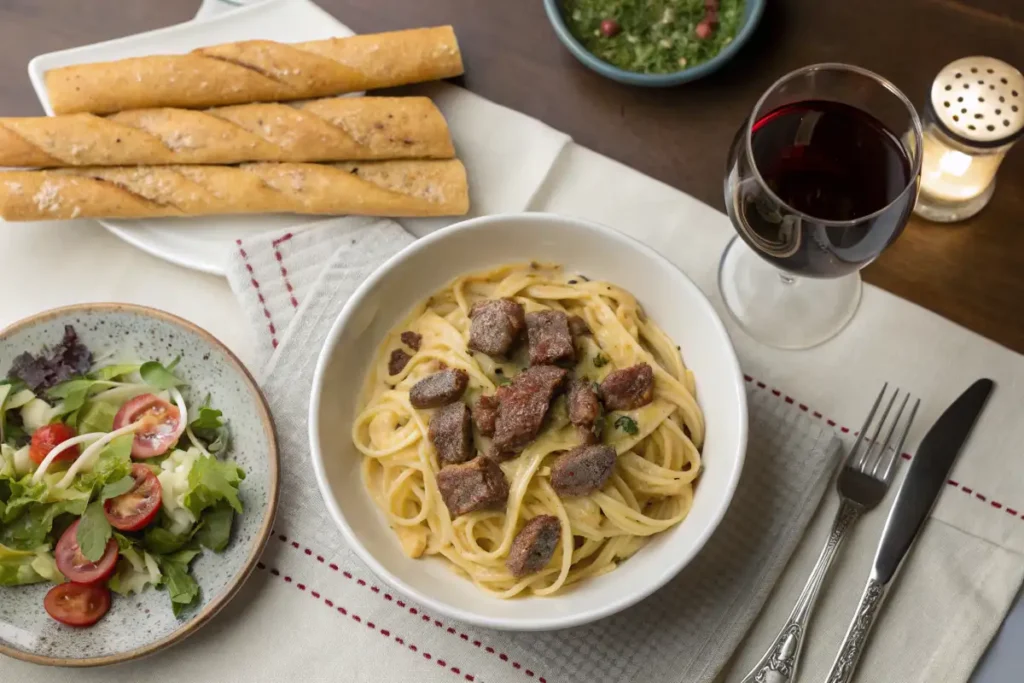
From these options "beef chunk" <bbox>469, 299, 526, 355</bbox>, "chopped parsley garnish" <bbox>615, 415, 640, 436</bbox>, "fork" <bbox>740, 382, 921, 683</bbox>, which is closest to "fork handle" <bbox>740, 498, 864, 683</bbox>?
"fork" <bbox>740, 382, 921, 683</bbox>

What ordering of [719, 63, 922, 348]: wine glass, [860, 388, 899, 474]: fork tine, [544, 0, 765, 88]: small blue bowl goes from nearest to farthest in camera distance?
1. [719, 63, 922, 348]: wine glass
2. [860, 388, 899, 474]: fork tine
3. [544, 0, 765, 88]: small blue bowl

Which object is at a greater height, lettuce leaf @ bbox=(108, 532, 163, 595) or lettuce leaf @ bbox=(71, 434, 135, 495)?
lettuce leaf @ bbox=(71, 434, 135, 495)

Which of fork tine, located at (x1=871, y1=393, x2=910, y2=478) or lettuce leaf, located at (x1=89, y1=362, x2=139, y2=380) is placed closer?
fork tine, located at (x1=871, y1=393, x2=910, y2=478)

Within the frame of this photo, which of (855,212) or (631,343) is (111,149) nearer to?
(631,343)

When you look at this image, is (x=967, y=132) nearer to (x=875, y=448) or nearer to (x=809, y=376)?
(x=809, y=376)

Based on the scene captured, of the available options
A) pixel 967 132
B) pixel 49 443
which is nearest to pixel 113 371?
pixel 49 443

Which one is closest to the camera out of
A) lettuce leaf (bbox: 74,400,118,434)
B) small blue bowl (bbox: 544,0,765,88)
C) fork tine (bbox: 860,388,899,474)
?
fork tine (bbox: 860,388,899,474)

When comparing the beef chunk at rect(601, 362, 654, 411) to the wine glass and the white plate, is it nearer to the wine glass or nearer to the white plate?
the wine glass
